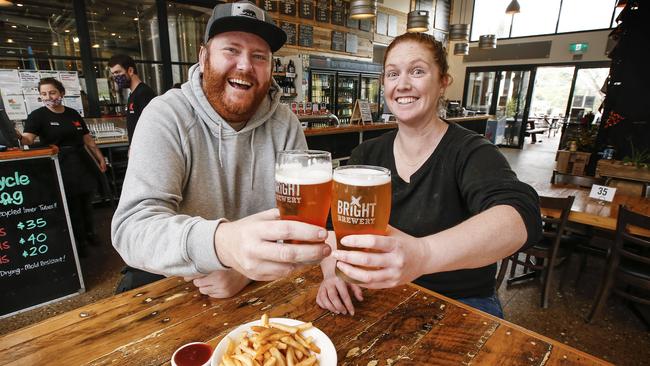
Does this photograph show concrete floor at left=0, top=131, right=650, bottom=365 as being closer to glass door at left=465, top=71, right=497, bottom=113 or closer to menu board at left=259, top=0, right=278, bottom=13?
menu board at left=259, top=0, right=278, bottom=13

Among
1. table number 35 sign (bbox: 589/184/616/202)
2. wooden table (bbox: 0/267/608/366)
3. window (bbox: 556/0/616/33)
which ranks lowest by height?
table number 35 sign (bbox: 589/184/616/202)

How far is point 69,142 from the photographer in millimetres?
3508

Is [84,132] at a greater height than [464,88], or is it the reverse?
[464,88]

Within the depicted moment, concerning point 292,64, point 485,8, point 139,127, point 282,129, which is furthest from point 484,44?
point 139,127

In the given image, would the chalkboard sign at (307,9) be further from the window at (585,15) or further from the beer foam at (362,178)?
the beer foam at (362,178)

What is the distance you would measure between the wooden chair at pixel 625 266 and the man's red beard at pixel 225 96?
7.92 ft

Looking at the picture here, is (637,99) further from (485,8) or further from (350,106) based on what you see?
(485,8)

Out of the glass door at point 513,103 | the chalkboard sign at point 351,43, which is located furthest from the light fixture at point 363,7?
the glass door at point 513,103

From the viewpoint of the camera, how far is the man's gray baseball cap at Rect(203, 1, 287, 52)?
1.25 metres

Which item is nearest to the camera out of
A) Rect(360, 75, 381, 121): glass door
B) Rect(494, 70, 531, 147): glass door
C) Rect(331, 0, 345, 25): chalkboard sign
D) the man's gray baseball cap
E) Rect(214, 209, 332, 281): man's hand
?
Rect(214, 209, 332, 281): man's hand

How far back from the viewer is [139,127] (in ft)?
4.12

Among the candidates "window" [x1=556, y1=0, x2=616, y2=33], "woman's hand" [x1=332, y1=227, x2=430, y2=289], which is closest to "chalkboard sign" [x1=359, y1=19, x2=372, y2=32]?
"window" [x1=556, y1=0, x2=616, y2=33]

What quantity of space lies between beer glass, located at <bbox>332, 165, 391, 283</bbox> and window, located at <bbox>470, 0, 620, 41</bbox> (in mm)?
11037

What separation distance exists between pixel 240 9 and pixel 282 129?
53 centimetres
